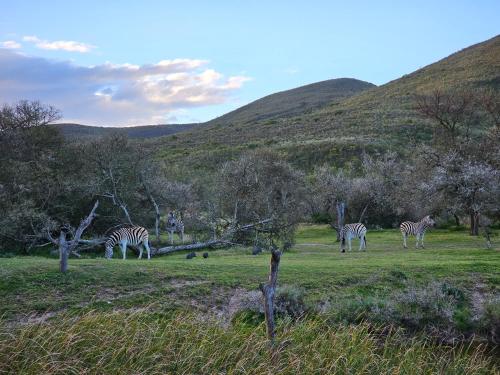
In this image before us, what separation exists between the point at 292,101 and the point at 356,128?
286 feet

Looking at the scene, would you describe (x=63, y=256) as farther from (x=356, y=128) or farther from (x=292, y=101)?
(x=292, y=101)

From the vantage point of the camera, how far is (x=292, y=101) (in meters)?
173

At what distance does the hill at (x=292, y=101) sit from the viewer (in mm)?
156125

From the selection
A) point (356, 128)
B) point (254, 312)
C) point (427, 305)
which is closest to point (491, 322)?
point (427, 305)

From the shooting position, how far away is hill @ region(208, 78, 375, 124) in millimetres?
156125

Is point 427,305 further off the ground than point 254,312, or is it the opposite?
point 254,312

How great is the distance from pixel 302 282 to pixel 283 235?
12.9 meters

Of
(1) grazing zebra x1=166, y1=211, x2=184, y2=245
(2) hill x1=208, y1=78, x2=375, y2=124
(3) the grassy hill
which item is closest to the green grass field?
(1) grazing zebra x1=166, y1=211, x2=184, y2=245

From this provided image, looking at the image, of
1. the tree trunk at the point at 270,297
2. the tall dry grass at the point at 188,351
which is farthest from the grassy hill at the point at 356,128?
the tall dry grass at the point at 188,351

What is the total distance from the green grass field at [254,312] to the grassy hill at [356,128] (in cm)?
5215

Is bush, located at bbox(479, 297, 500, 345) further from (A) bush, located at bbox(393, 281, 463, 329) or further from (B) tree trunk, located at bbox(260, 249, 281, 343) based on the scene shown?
(B) tree trunk, located at bbox(260, 249, 281, 343)

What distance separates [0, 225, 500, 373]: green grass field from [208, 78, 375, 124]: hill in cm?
13108

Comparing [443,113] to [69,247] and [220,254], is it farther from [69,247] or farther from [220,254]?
[69,247]

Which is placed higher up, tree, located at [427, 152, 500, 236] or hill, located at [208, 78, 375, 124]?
hill, located at [208, 78, 375, 124]
